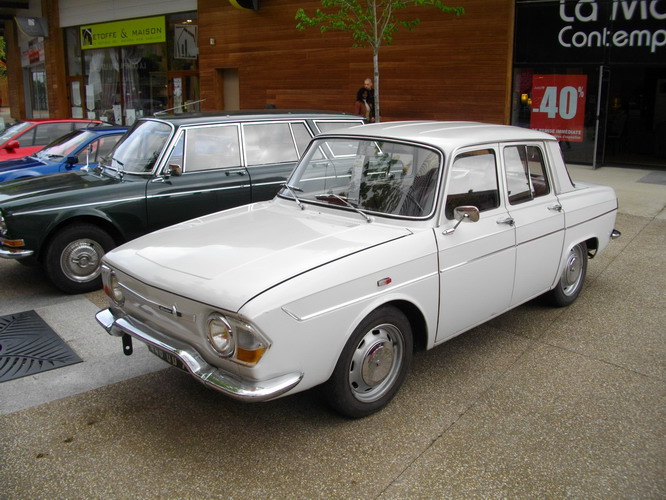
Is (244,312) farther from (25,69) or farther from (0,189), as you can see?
(25,69)

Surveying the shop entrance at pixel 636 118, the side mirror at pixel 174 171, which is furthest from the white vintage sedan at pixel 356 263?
the shop entrance at pixel 636 118

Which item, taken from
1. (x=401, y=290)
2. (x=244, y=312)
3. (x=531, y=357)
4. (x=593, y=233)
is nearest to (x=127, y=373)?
(x=244, y=312)

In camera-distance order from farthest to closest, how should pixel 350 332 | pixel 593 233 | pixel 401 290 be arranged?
pixel 593 233, pixel 401 290, pixel 350 332

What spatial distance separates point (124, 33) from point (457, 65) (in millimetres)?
13901

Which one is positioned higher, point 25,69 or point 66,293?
point 25,69

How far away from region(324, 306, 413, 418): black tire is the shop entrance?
40.5 ft

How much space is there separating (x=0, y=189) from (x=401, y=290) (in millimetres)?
4734

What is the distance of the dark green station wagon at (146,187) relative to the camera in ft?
19.7

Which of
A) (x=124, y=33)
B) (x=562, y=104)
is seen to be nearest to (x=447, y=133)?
(x=562, y=104)

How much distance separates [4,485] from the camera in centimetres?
318

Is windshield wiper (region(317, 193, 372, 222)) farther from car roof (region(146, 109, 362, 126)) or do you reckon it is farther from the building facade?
the building facade

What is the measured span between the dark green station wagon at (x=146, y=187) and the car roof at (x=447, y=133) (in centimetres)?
224

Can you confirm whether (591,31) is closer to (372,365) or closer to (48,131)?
(48,131)

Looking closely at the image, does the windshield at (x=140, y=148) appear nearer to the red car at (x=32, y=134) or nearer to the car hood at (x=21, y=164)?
the car hood at (x=21, y=164)
